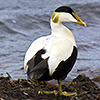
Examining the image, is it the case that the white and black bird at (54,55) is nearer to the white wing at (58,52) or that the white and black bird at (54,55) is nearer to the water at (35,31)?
the white wing at (58,52)

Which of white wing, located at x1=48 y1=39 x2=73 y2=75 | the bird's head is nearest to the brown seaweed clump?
white wing, located at x1=48 y1=39 x2=73 y2=75

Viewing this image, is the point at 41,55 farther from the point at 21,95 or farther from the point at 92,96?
the point at 92,96

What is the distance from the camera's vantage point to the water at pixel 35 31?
5488 mm

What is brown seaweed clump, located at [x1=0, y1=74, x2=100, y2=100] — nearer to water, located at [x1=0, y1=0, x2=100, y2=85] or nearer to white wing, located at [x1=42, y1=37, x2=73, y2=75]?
white wing, located at [x1=42, y1=37, x2=73, y2=75]

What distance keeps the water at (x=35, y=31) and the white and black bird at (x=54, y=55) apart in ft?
4.98

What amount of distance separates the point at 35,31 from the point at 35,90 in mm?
4137

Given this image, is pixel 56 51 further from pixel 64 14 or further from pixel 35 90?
pixel 35 90

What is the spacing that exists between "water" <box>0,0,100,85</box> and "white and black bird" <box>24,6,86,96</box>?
1519mm

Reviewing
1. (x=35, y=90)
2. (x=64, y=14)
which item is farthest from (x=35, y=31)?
(x=64, y=14)

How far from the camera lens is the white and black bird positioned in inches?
128

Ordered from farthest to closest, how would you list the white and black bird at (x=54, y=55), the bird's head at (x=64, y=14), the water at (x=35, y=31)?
the water at (x=35, y=31), the bird's head at (x=64, y=14), the white and black bird at (x=54, y=55)

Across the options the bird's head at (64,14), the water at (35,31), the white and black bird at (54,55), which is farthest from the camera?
the water at (35,31)

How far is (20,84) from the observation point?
4.06m

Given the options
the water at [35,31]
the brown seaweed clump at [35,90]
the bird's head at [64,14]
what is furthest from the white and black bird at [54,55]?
the water at [35,31]
